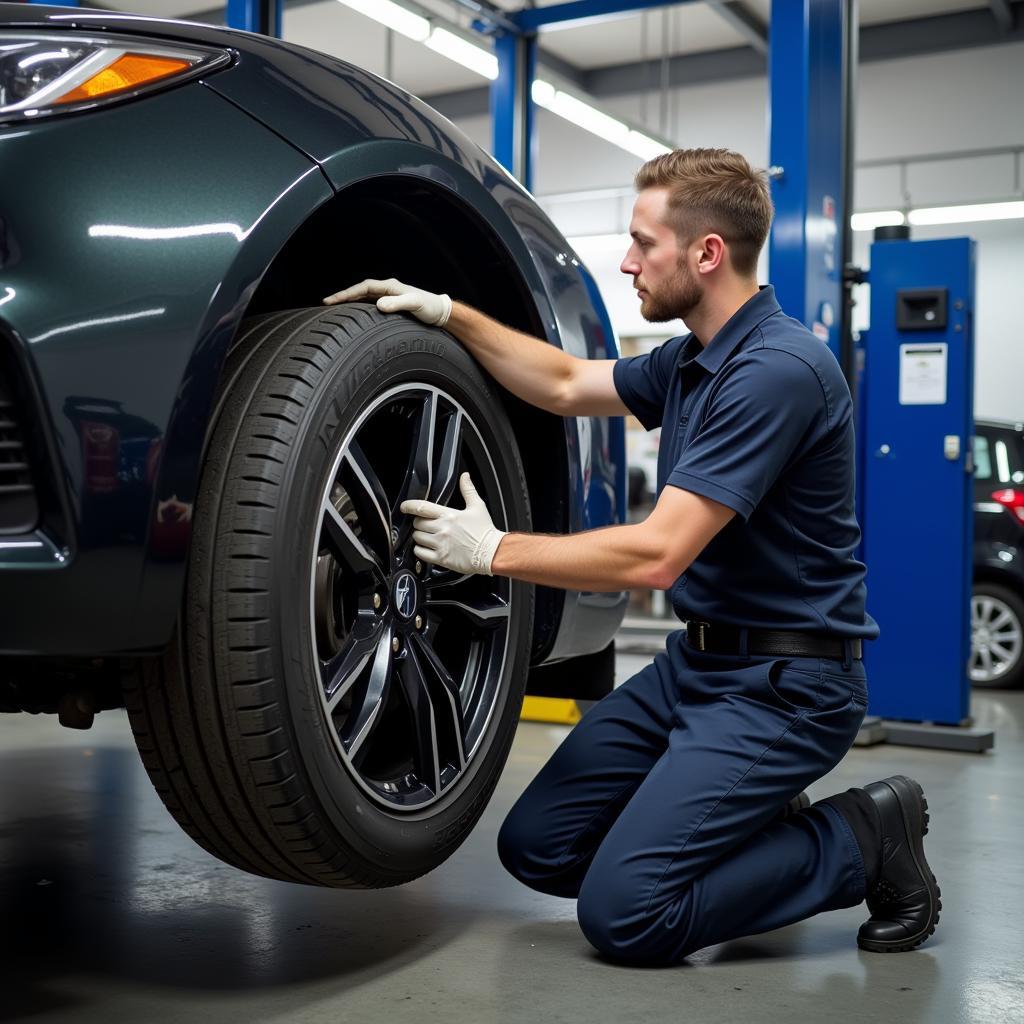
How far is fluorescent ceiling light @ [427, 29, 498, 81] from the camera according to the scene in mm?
6298

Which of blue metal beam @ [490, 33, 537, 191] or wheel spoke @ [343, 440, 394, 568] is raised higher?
blue metal beam @ [490, 33, 537, 191]

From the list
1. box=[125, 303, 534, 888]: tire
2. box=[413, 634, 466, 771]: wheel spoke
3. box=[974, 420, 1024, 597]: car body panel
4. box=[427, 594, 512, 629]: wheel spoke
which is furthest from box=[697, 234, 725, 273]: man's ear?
box=[974, 420, 1024, 597]: car body panel

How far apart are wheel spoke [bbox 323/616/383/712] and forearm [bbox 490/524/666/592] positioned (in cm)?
25

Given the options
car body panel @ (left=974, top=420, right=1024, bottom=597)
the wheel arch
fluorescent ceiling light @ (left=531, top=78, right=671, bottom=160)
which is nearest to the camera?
the wheel arch

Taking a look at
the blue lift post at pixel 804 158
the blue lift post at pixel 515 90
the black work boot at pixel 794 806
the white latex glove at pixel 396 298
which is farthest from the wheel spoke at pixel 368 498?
the blue lift post at pixel 515 90

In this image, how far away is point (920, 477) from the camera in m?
4.54

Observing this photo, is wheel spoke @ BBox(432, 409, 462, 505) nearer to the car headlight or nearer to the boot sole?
the car headlight

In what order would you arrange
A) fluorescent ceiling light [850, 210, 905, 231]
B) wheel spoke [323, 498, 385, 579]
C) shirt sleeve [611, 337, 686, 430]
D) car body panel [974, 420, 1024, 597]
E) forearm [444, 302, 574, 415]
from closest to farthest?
wheel spoke [323, 498, 385, 579], forearm [444, 302, 574, 415], shirt sleeve [611, 337, 686, 430], car body panel [974, 420, 1024, 597], fluorescent ceiling light [850, 210, 905, 231]

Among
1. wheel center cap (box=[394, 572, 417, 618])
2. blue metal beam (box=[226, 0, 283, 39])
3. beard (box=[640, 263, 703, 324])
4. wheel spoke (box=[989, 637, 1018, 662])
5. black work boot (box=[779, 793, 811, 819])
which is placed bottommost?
wheel spoke (box=[989, 637, 1018, 662])

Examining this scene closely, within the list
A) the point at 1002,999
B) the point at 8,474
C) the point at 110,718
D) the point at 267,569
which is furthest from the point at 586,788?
the point at 110,718

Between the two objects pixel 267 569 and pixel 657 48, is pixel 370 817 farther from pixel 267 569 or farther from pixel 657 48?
pixel 657 48

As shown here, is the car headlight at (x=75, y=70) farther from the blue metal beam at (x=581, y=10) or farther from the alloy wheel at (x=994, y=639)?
the alloy wheel at (x=994, y=639)

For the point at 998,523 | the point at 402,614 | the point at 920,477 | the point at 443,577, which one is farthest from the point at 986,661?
the point at 402,614

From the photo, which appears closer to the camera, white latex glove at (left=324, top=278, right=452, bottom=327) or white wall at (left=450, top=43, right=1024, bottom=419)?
white latex glove at (left=324, top=278, right=452, bottom=327)
